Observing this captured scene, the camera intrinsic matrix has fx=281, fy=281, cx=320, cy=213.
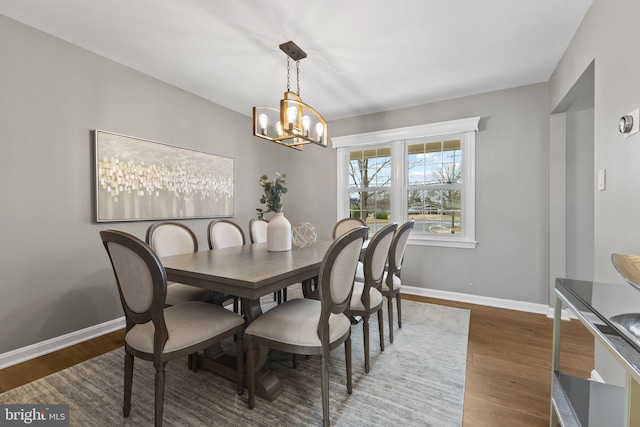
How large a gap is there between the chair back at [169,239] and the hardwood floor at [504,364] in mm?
922

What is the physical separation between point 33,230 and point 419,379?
306 centimetres

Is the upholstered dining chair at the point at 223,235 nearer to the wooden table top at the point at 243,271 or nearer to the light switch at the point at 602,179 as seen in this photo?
the wooden table top at the point at 243,271

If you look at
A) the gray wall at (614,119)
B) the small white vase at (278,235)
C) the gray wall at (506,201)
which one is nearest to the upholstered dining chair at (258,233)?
the small white vase at (278,235)

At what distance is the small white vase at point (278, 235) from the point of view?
7.72ft

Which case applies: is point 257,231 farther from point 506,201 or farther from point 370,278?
point 506,201

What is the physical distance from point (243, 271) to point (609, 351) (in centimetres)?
146

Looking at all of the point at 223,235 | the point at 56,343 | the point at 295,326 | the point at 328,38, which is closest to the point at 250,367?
the point at 295,326

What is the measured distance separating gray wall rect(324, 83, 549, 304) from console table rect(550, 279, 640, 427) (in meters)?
2.18

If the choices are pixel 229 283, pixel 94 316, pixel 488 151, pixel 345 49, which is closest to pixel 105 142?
pixel 94 316

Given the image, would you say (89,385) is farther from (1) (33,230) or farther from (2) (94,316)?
(1) (33,230)

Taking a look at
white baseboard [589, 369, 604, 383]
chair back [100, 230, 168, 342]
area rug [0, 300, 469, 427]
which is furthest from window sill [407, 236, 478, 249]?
chair back [100, 230, 168, 342]

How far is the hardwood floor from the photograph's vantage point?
1583 mm

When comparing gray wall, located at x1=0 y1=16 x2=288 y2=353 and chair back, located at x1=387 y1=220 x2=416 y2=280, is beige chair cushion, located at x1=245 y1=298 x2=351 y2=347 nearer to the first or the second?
chair back, located at x1=387 y1=220 x2=416 y2=280

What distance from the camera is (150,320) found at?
1359 millimetres
